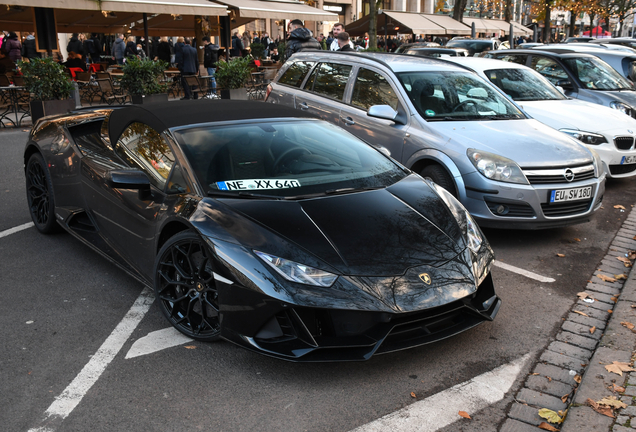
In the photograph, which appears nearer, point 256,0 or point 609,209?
point 609,209

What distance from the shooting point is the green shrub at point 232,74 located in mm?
16422

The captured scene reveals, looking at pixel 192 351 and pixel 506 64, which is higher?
pixel 506 64

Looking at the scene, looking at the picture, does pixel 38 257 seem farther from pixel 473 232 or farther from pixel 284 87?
pixel 284 87

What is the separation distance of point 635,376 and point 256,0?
17.7 meters

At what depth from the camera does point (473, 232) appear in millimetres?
4008

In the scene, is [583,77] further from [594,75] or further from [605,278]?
[605,278]

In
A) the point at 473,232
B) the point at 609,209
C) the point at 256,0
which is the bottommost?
the point at 609,209

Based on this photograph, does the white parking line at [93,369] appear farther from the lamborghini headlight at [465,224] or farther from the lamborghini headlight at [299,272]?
the lamborghini headlight at [465,224]

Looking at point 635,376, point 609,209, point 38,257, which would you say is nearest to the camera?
point 635,376

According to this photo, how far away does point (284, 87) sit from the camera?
8617 mm

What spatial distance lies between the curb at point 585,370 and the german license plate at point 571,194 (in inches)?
40.8

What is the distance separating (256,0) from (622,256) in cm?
1573

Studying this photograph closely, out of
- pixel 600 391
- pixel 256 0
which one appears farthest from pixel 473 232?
pixel 256 0

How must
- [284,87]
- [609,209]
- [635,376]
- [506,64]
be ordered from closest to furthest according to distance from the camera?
[635,376] → [609,209] → [284,87] → [506,64]
